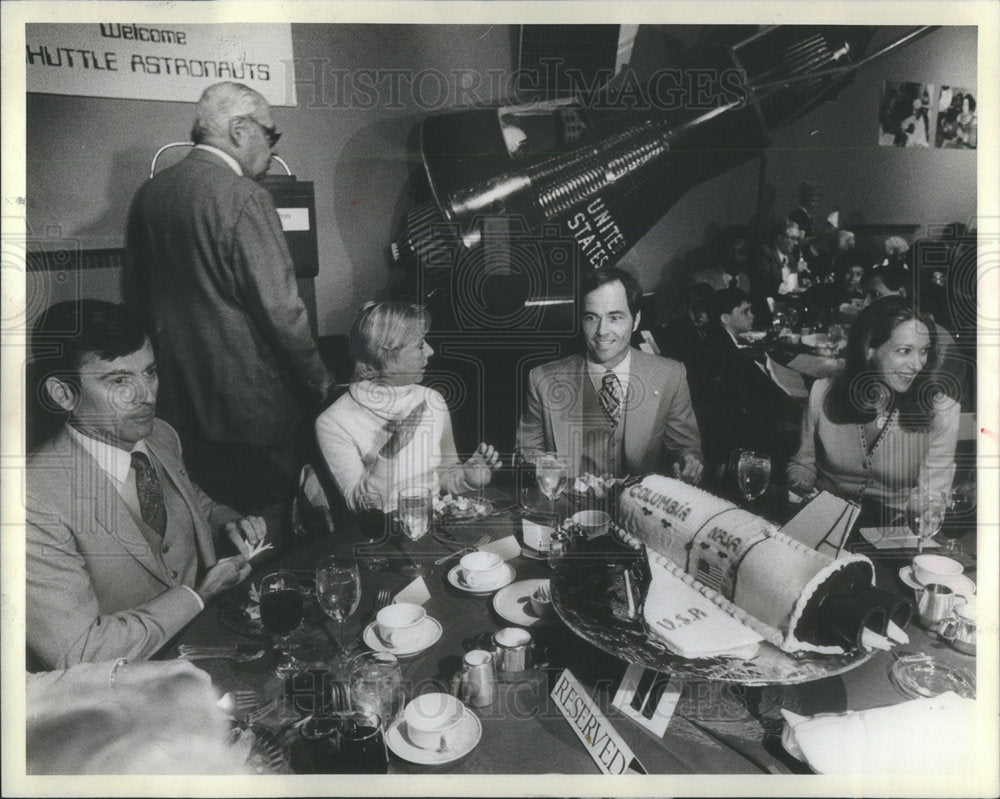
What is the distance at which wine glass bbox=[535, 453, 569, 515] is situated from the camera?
1514 millimetres

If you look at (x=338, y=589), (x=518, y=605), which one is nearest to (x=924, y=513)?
(x=518, y=605)

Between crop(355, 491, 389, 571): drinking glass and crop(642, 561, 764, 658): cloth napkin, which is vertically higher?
crop(355, 491, 389, 571): drinking glass

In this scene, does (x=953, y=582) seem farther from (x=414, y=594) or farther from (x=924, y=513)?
(x=414, y=594)

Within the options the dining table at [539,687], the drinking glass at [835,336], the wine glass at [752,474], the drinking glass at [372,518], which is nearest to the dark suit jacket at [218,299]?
the drinking glass at [372,518]

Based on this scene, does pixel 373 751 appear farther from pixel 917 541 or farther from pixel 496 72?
pixel 496 72

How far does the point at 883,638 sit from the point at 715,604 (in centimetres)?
26

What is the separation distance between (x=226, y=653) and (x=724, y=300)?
1.16 meters

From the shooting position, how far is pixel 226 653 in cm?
134

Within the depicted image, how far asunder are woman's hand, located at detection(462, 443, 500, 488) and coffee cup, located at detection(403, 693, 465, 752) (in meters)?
0.42

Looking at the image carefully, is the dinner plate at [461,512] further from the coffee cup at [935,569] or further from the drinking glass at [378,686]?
the coffee cup at [935,569]

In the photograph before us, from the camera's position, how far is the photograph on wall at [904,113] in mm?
1440

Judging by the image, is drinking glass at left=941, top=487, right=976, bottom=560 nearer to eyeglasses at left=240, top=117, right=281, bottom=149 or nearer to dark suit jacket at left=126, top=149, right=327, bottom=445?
dark suit jacket at left=126, top=149, right=327, bottom=445

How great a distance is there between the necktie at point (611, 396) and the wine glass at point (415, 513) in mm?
402

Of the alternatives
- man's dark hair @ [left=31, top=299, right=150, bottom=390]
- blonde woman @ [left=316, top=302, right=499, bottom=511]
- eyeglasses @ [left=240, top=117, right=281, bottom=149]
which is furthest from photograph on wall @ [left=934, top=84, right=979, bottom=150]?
man's dark hair @ [left=31, top=299, right=150, bottom=390]
